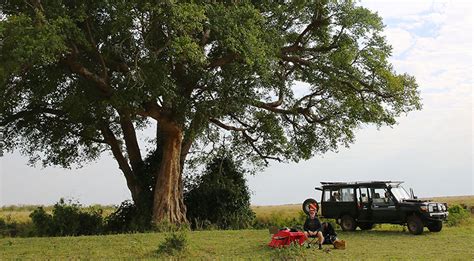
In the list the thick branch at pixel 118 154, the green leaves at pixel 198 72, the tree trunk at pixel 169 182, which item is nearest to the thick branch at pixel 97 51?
the green leaves at pixel 198 72

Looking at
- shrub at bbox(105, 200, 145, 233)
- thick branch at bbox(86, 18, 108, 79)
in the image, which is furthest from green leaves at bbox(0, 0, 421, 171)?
shrub at bbox(105, 200, 145, 233)

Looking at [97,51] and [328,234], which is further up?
[97,51]

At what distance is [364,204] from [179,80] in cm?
967

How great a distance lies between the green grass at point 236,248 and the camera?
15.6 metres

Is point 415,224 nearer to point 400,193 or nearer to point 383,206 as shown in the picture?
point 383,206

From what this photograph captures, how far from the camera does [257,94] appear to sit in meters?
26.5

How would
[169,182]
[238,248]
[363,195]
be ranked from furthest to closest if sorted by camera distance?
1. [169,182]
2. [363,195]
3. [238,248]

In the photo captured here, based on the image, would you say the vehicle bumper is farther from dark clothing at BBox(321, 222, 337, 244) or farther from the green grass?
dark clothing at BBox(321, 222, 337, 244)

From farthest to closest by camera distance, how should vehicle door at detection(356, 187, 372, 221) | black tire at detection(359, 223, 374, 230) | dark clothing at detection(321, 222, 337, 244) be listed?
black tire at detection(359, 223, 374, 230), vehicle door at detection(356, 187, 372, 221), dark clothing at detection(321, 222, 337, 244)

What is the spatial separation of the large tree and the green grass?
5566 millimetres

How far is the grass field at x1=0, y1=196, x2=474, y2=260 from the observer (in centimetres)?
1556

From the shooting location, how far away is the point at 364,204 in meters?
23.0

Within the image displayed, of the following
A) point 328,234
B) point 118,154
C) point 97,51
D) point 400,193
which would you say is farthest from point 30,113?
point 400,193

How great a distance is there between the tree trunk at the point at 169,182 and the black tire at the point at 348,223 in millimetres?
7507
